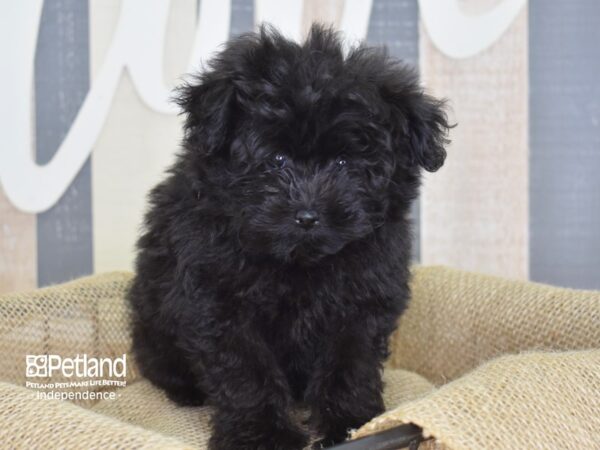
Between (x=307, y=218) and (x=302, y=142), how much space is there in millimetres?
171

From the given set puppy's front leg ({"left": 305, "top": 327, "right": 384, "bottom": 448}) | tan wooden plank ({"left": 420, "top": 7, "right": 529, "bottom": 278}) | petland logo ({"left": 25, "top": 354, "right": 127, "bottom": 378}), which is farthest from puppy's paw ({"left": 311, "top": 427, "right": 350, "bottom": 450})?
tan wooden plank ({"left": 420, "top": 7, "right": 529, "bottom": 278})

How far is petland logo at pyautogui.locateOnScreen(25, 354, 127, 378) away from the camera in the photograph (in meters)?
2.31

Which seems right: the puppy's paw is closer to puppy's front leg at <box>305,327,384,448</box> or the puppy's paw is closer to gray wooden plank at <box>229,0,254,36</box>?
puppy's front leg at <box>305,327,384,448</box>

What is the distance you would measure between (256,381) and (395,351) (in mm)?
1073

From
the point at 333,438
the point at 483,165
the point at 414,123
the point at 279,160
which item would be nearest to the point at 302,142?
the point at 279,160

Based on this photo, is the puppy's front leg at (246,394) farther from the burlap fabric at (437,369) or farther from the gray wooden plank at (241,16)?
the gray wooden plank at (241,16)

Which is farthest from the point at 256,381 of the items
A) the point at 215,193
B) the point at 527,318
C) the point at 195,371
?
the point at 527,318

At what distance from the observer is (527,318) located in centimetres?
226

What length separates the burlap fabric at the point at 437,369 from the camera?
56.9 inches

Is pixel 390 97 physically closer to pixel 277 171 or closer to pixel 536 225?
pixel 277 171

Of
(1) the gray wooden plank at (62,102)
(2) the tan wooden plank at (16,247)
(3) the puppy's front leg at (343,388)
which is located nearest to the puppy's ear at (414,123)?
(3) the puppy's front leg at (343,388)

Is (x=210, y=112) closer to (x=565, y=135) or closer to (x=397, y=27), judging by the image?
(x=397, y=27)

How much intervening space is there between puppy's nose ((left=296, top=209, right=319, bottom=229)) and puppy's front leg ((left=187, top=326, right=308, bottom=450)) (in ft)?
1.03

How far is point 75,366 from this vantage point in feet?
7.80
